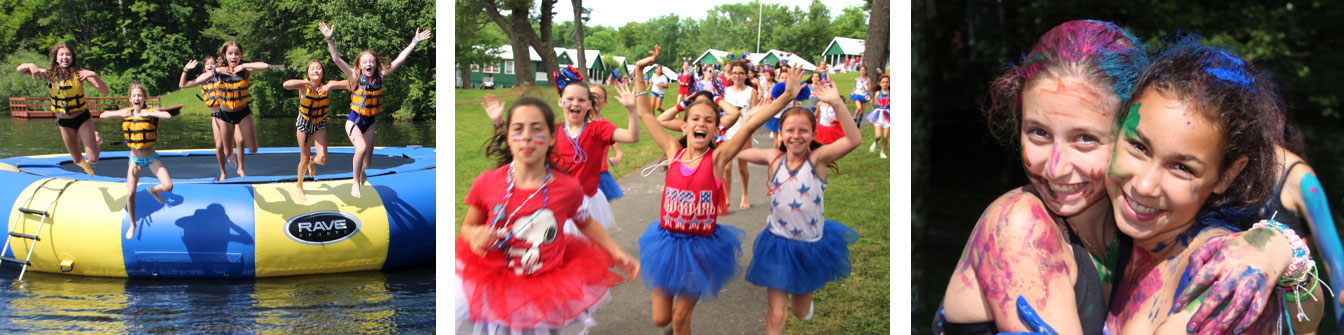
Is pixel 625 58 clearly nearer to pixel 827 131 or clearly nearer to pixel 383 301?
pixel 827 131

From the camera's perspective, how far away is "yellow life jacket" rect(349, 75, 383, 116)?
521cm

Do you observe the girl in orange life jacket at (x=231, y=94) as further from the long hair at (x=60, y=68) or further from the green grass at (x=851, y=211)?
the green grass at (x=851, y=211)

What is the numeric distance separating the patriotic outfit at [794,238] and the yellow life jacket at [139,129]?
3.43m

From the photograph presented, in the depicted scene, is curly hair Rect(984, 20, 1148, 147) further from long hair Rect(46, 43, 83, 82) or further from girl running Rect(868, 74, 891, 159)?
long hair Rect(46, 43, 83, 82)

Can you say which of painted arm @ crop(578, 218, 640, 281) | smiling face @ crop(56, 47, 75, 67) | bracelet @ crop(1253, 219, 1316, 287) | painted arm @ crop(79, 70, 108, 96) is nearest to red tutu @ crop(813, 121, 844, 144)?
painted arm @ crop(578, 218, 640, 281)

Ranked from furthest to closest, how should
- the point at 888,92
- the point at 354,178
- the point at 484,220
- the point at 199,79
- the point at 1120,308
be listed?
1. the point at 354,178
2. the point at 199,79
3. the point at 888,92
4. the point at 484,220
5. the point at 1120,308

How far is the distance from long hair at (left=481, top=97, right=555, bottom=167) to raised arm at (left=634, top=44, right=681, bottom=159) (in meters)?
0.35

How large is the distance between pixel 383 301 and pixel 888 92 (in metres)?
3.10

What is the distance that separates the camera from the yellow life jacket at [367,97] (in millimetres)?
5207

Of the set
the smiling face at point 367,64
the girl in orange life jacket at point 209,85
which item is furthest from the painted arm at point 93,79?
the smiling face at point 367,64

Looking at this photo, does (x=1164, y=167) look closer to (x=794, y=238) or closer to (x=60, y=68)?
(x=794, y=238)

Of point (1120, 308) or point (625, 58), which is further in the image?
point (625, 58)

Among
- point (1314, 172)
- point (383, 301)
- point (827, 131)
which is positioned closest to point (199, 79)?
point (383, 301)

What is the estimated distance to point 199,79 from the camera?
5.18 m
